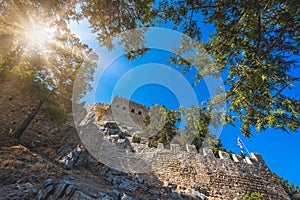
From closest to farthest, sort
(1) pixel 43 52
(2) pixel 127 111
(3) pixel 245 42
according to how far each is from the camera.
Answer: (3) pixel 245 42
(1) pixel 43 52
(2) pixel 127 111

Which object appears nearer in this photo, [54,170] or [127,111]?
[54,170]

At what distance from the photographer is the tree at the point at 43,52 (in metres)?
4.54

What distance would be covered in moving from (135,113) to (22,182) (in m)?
20.6

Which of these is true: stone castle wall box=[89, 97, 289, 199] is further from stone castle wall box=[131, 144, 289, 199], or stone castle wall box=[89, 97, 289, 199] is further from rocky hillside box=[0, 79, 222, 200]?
rocky hillside box=[0, 79, 222, 200]

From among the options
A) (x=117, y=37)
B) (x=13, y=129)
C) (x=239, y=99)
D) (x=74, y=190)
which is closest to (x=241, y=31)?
(x=239, y=99)

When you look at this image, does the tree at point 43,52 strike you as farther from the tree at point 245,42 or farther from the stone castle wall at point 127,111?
the stone castle wall at point 127,111

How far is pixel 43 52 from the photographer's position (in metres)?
7.30

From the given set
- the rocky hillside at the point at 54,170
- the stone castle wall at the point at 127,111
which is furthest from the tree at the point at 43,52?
the stone castle wall at the point at 127,111

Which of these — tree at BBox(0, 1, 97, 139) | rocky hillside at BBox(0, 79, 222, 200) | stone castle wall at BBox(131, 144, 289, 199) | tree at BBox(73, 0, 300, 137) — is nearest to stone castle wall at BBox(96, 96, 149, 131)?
rocky hillside at BBox(0, 79, 222, 200)

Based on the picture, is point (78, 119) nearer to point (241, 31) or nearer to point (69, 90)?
point (69, 90)

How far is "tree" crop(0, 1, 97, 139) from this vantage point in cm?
454

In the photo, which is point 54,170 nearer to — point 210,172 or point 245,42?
point 245,42

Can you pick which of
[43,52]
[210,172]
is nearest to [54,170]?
[43,52]

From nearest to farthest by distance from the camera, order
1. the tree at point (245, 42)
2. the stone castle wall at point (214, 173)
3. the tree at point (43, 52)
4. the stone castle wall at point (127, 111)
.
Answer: the tree at point (245, 42) < the tree at point (43, 52) < the stone castle wall at point (214, 173) < the stone castle wall at point (127, 111)
